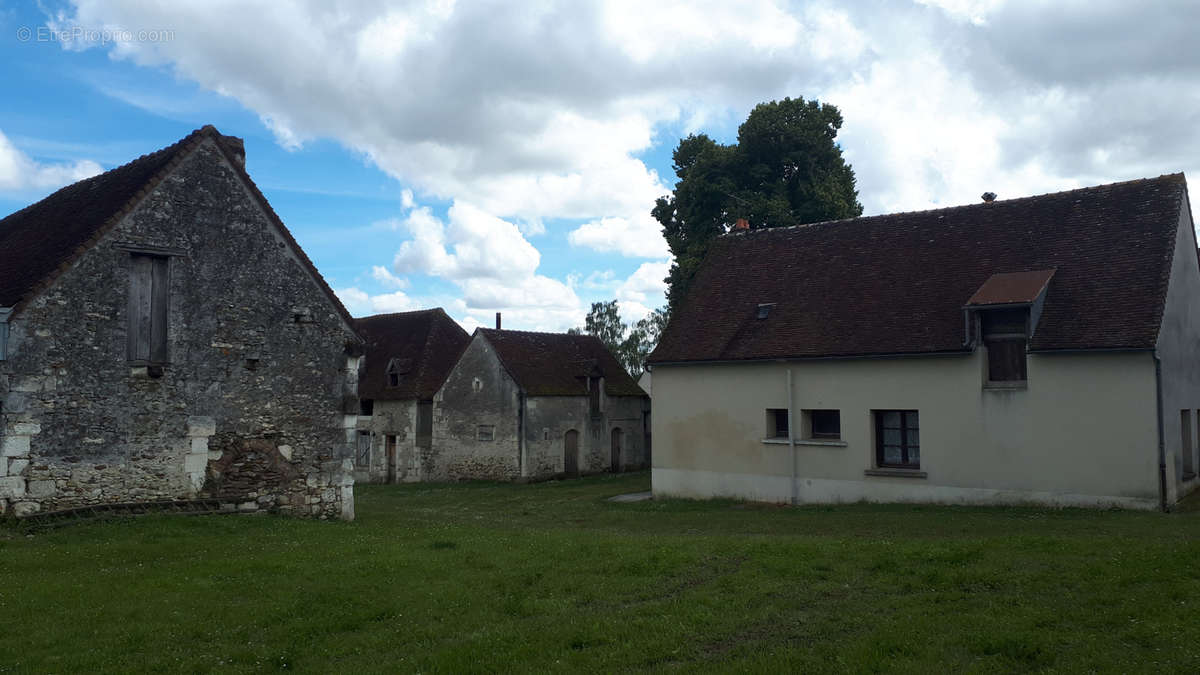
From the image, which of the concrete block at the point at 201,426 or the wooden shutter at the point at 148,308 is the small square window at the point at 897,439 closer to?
the concrete block at the point at 201,426

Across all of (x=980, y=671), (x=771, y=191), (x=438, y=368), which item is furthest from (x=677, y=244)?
(x=980, y=671)

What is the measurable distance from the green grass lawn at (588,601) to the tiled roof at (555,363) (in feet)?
64.2

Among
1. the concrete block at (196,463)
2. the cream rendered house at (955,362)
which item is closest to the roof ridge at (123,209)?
the concrete block at (196,463)

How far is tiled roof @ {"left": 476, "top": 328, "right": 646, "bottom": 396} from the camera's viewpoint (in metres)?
34.3

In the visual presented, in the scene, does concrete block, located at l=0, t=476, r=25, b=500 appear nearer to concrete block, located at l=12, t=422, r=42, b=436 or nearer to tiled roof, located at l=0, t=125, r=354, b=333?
concrete block, located at l=12, t=422, r=42, b=436

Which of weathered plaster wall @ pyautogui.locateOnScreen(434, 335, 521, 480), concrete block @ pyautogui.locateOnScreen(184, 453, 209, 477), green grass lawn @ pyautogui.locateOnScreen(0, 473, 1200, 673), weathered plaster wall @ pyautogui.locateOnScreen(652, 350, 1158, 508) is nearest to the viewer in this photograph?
green grass lawn @ pyautogui.locateOnScreen(0, 473, 1200, 673)

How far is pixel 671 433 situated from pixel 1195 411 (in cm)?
1208

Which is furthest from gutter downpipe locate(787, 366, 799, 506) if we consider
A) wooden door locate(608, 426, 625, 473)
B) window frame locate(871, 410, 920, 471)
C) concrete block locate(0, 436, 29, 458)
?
wooden door locate(608, 426, 625, 473)

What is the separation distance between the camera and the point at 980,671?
6449 millimetres

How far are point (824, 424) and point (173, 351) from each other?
1427 cm

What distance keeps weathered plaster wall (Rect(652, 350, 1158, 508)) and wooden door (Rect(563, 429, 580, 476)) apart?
37.8ft

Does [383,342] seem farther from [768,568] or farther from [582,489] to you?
[768,568]

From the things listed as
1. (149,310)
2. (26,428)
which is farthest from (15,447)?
(149,310)

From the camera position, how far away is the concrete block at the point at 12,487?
13695 millimetres
